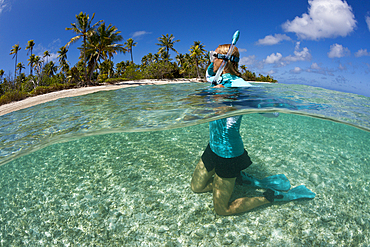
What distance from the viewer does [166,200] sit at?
3.71 metres

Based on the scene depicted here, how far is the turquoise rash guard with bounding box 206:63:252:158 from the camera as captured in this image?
8.13 feet

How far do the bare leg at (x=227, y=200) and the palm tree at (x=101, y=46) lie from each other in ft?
101

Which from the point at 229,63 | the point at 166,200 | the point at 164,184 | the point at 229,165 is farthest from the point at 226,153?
the point at 164,184

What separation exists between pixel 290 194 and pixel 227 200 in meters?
1.50

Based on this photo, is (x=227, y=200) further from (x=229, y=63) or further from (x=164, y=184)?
(x=229, y=63)

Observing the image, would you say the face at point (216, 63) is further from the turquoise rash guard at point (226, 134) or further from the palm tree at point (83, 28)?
the palm tree at point (83, 28)

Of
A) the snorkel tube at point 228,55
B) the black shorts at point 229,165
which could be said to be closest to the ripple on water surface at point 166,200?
the black shorts at point 229,165

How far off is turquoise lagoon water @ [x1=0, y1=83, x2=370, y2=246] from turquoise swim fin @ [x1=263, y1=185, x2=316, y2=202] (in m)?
0.14

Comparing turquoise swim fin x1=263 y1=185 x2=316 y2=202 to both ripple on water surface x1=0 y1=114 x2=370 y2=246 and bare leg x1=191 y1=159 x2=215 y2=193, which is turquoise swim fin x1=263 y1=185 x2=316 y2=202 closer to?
ripple on water surface x1=0 y1=114 x2=370 y2=246

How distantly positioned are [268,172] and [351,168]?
2.32 metres

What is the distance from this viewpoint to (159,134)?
761 centimetres

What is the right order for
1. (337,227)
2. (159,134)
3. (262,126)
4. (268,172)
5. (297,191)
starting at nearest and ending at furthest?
(337,227), (297,191), (268,172), (159,134), (262,126)

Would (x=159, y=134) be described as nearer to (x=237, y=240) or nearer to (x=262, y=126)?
(x=262, y=126)

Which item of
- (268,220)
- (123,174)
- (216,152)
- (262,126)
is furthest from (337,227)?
(262,126)
